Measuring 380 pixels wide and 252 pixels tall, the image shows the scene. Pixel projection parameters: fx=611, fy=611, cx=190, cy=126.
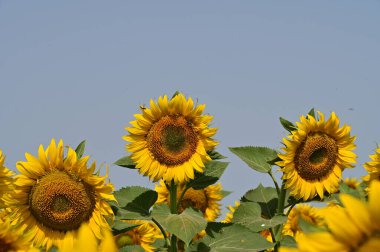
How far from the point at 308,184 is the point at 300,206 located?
1974mm

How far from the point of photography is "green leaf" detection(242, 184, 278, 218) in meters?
6.30

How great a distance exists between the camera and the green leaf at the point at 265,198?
20.7 feet

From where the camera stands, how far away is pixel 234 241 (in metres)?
5.08

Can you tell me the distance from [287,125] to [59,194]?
7.85 ft

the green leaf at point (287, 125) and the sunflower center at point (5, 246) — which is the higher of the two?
the green leaf at point (287, 125)

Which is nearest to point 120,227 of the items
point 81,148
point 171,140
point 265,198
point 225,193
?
point 81,148

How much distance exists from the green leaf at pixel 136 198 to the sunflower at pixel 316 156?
135 centimetres

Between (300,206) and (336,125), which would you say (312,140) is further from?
(300,206)

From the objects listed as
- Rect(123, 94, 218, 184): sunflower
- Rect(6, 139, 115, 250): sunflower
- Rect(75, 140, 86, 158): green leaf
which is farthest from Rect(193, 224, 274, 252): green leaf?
Rect(75, 140, 86, 158): green leaf

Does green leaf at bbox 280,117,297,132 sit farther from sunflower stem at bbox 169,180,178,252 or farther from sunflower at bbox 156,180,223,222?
sunflower at bbox 156,180,223,222

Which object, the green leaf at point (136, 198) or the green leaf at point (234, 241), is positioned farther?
the green leaf at point (136, 198)

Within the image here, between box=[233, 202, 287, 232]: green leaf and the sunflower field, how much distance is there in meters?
0.01

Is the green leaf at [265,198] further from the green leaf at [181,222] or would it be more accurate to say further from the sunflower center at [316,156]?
the green leaf at [181,222]

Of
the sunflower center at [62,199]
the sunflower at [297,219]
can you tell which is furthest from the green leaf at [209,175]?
the sunflower at [297,219]
